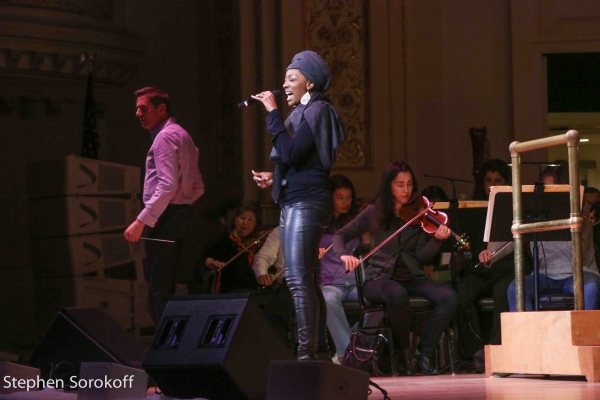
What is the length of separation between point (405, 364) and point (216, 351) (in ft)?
8.91

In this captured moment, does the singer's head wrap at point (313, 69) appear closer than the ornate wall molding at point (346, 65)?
Yes

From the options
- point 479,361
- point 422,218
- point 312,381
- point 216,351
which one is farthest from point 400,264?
point 312,381

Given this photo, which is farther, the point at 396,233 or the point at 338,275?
the point at 338,275

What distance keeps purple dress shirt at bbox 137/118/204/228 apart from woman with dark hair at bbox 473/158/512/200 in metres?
2.12

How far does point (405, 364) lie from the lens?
21.3ft

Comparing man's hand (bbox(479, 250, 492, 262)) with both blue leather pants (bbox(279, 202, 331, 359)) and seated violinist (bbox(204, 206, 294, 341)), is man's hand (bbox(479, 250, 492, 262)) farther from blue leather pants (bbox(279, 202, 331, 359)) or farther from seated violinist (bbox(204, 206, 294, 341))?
blue leather pants (bbox(279, 202, 331, 359))

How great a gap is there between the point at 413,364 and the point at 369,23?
335 centimetres

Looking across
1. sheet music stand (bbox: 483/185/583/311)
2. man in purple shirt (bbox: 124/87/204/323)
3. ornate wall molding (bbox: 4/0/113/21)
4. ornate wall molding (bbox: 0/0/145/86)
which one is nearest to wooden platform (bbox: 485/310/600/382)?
sheet music stand (bbox: 483/185/583/311)

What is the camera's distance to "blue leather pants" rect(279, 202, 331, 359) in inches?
174

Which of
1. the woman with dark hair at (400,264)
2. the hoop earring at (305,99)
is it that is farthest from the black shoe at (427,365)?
the hoop earring at (305,99)

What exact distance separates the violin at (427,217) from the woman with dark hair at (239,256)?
1.26 m

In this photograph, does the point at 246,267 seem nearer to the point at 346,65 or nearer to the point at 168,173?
the point at 168,173

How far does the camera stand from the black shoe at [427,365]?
641 cm

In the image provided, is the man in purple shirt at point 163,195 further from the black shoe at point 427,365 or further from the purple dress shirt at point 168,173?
the black shoe at point 427,365
